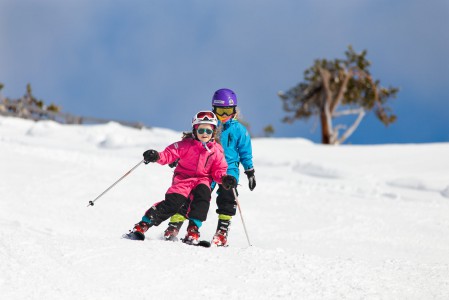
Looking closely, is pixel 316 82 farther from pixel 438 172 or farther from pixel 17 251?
pixel 17 251

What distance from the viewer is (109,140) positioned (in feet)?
54.5

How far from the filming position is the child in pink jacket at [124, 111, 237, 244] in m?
4.67

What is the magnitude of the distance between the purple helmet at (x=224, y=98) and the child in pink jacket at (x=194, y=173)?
36cm

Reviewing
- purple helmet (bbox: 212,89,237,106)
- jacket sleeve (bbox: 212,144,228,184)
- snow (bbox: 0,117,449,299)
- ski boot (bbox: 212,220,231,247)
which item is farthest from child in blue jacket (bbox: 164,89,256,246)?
snow (bbox: 0,117,449,299)

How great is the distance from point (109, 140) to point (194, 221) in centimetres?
1238

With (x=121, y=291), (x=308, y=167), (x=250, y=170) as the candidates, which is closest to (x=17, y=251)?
(x=121, y=291)

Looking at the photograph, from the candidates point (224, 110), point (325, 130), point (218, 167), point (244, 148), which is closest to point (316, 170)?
point (244, 148)

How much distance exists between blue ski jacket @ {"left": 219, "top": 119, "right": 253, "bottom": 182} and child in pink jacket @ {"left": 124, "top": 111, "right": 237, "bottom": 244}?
319 mm

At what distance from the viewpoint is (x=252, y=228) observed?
24.2ft

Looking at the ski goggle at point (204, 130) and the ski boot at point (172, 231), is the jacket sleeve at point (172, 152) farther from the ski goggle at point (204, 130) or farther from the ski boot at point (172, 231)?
the ski boot at point (172, 231)

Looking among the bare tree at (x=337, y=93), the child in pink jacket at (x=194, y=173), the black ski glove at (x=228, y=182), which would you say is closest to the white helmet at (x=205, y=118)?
the child in pink jacket at (x=194, y=173)

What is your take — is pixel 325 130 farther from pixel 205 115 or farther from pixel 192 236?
pixel 192 236

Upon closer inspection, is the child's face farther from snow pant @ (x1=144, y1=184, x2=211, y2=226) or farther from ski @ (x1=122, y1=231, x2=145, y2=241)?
ski @ (x1=122, y1=231, x2=145, y2=241)

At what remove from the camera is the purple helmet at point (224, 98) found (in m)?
5.05
